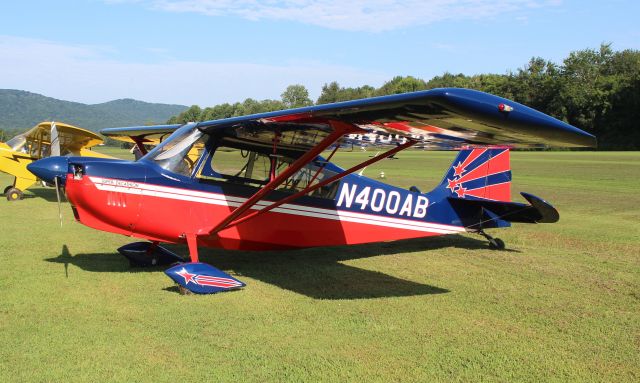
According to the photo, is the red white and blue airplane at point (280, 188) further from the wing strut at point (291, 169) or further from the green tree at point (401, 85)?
the green tree at point (401, 85)

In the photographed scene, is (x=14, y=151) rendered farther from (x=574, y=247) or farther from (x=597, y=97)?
(x=597, y=97)

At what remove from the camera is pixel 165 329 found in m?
4.55

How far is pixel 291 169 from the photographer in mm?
5770

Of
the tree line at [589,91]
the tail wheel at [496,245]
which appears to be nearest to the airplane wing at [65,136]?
the tail wheel at [496,245]

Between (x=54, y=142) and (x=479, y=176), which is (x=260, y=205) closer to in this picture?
(x=479, y=176)

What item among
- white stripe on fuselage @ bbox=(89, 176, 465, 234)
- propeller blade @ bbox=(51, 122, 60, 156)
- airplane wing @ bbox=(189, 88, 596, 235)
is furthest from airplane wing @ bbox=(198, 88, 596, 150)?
propeller blade @ bbox=(51, 122, 60, 156)

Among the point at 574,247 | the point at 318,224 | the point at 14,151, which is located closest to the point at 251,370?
the point at 318,224

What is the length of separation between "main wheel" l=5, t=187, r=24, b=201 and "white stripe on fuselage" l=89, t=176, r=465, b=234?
36.1ft

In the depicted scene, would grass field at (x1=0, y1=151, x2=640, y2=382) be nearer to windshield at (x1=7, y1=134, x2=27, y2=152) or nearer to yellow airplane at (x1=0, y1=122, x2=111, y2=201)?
yellow airplane at (x1=0, y1=122, x2=111, y2=201)

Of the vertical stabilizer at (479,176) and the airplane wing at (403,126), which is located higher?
the airplane wing at (403,126)

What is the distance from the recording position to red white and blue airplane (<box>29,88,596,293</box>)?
511 cm

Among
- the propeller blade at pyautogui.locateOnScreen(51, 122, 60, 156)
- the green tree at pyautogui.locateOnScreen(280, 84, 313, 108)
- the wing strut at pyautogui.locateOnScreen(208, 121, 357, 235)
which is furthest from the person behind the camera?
the green tree at pyautogui.locateOnScreen(280, 84, 313, 108)

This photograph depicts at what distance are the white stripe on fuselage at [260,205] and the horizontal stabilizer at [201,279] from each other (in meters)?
0.92

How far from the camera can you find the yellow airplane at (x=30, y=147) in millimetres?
15310
